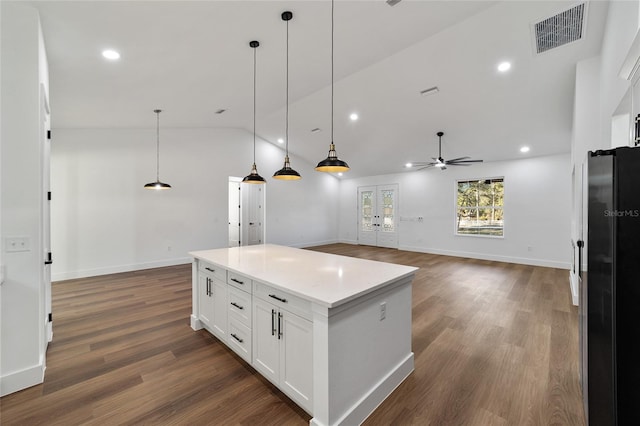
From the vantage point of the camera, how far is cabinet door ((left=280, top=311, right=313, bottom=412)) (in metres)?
1.74

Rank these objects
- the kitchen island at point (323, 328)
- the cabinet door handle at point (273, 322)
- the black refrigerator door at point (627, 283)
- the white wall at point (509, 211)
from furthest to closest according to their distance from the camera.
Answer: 1. the white wall at point (509, 211)
2. the cabinet door handle at point (273, 322)
3. the kitchen island at point (323, 328)
4. the black refrigerator door at point (627, 283)

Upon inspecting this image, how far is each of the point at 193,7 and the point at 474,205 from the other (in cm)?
758

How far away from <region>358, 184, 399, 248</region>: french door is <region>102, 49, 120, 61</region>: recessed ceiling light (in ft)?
25.7

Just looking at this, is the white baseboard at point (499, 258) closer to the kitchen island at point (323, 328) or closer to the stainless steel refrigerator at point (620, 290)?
the kitchen island at point (323, 328)

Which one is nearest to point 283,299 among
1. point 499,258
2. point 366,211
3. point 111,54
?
point 111,54

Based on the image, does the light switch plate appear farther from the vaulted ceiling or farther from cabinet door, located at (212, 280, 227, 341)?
the vaulted ceiling

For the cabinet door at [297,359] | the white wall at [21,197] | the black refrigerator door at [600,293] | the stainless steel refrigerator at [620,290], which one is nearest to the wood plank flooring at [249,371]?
the cabinet door at [297,359]

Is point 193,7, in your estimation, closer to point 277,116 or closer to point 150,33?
point 150,33

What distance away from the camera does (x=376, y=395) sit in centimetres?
191

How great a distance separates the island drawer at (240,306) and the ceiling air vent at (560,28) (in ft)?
14.0

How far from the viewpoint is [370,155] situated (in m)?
8.03

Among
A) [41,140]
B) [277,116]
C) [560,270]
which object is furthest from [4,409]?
[560,270]

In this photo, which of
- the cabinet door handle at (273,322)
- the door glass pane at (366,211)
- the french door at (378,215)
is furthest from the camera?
the door glass pane at (366,211)

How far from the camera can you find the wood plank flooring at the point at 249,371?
1.85 m
